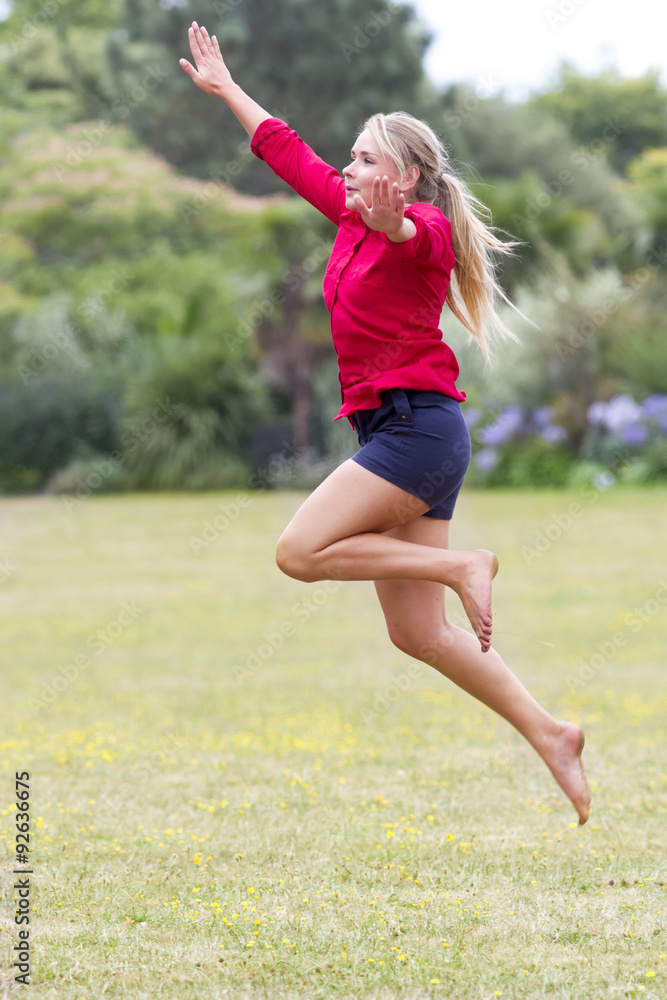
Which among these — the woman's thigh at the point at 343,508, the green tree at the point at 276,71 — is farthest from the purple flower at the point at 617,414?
the woman's thigh at the point at 343,508

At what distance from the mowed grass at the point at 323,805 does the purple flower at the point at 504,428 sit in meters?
7.53

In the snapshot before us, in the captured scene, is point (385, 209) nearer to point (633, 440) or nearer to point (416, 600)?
point (416, 600)

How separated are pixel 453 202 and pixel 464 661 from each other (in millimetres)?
1476

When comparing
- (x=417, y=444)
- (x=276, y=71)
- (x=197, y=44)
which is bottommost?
(x=417, y=444)

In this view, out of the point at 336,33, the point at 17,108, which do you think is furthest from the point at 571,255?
the point at 17,108

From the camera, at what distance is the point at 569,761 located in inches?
158

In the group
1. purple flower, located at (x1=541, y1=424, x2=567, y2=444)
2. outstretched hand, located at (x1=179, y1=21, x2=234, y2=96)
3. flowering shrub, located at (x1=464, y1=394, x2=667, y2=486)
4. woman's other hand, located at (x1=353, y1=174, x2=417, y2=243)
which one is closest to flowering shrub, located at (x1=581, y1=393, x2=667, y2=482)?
flowering shrub, located at (x1=464, y1=394, x2=667, y2=486)

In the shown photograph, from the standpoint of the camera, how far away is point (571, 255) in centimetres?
2170

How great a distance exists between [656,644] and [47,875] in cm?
636

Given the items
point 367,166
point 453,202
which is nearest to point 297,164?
point 367,166

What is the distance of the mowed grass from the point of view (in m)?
3.13

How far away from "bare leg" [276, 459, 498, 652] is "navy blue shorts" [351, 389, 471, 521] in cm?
5

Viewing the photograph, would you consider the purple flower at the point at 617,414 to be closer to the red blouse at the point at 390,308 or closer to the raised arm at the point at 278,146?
the raised arm at the point at 278,146

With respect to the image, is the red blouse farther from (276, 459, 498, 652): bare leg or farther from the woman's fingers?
the woman's fingers
